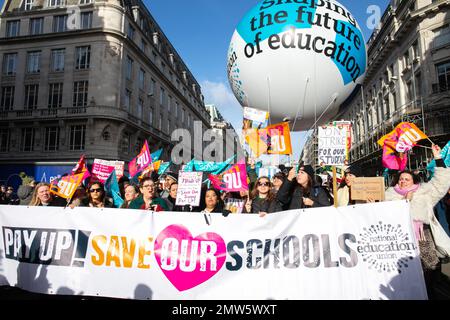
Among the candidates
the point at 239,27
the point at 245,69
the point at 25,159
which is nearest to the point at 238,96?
the point at 245,69

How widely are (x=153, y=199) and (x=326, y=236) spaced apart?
264 centimetres

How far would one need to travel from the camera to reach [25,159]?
1126 inches

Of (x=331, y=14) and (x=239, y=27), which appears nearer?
(x=331, y=14)

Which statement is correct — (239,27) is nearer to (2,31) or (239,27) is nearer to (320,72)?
(320,72)

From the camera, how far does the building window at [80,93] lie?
96.7 ft

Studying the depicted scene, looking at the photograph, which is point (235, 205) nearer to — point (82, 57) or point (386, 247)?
point (386, 247)

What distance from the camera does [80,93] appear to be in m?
29.6

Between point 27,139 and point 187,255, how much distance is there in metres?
32.4

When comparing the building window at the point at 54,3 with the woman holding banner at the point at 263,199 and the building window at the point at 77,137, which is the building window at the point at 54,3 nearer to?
the building window at the point at 77,137

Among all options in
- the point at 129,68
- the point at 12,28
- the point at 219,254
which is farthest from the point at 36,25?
the point at 219,254

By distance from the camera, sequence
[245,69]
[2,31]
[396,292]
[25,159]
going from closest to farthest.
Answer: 1. [396,292]
2. [245,69]
3. [25,159]
4. [2,31]

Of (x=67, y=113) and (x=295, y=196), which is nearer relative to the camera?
(x=295, y=196)

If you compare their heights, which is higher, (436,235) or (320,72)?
(320,72)

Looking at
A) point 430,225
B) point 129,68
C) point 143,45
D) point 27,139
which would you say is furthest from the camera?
point 143,45
